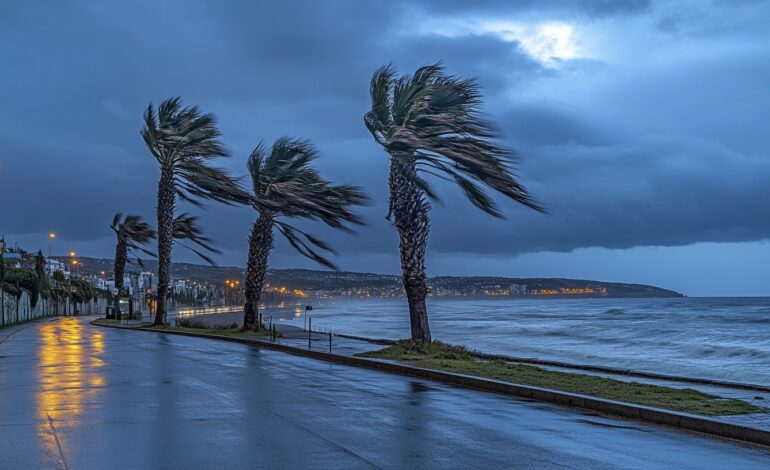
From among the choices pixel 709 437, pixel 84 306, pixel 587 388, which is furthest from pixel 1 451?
pixel 84 306

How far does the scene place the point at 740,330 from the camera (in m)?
68.5

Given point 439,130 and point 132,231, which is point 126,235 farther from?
point 439,130

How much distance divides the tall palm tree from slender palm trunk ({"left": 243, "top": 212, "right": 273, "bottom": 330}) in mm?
4202

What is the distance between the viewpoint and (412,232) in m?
26.2

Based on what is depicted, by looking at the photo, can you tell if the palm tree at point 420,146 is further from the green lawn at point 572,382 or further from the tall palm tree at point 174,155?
the tall palm tree at point 174,155

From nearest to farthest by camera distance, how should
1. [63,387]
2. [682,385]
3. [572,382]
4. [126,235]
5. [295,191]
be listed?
[63,387] < [572,382] < [682,385] < [295,191] < [126,235]

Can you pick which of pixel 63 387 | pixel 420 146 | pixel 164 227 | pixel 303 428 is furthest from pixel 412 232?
pixel 164 227

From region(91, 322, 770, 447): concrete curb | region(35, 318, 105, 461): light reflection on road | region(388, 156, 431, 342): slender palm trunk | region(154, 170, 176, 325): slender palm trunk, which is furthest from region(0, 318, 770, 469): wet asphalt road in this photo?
region(154, 170, 176, 325): slender palm trunk

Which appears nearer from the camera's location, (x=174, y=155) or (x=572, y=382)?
(x=572, y=382)

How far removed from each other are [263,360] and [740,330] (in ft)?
179

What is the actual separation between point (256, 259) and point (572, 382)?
79.4ft

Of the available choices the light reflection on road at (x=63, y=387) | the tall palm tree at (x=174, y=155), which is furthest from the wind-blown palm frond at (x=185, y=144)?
the light reflection on road at (x=63, y=387)

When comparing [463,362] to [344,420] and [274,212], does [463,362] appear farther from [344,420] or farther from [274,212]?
[274,212]

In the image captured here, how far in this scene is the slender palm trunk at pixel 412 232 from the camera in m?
26.1
